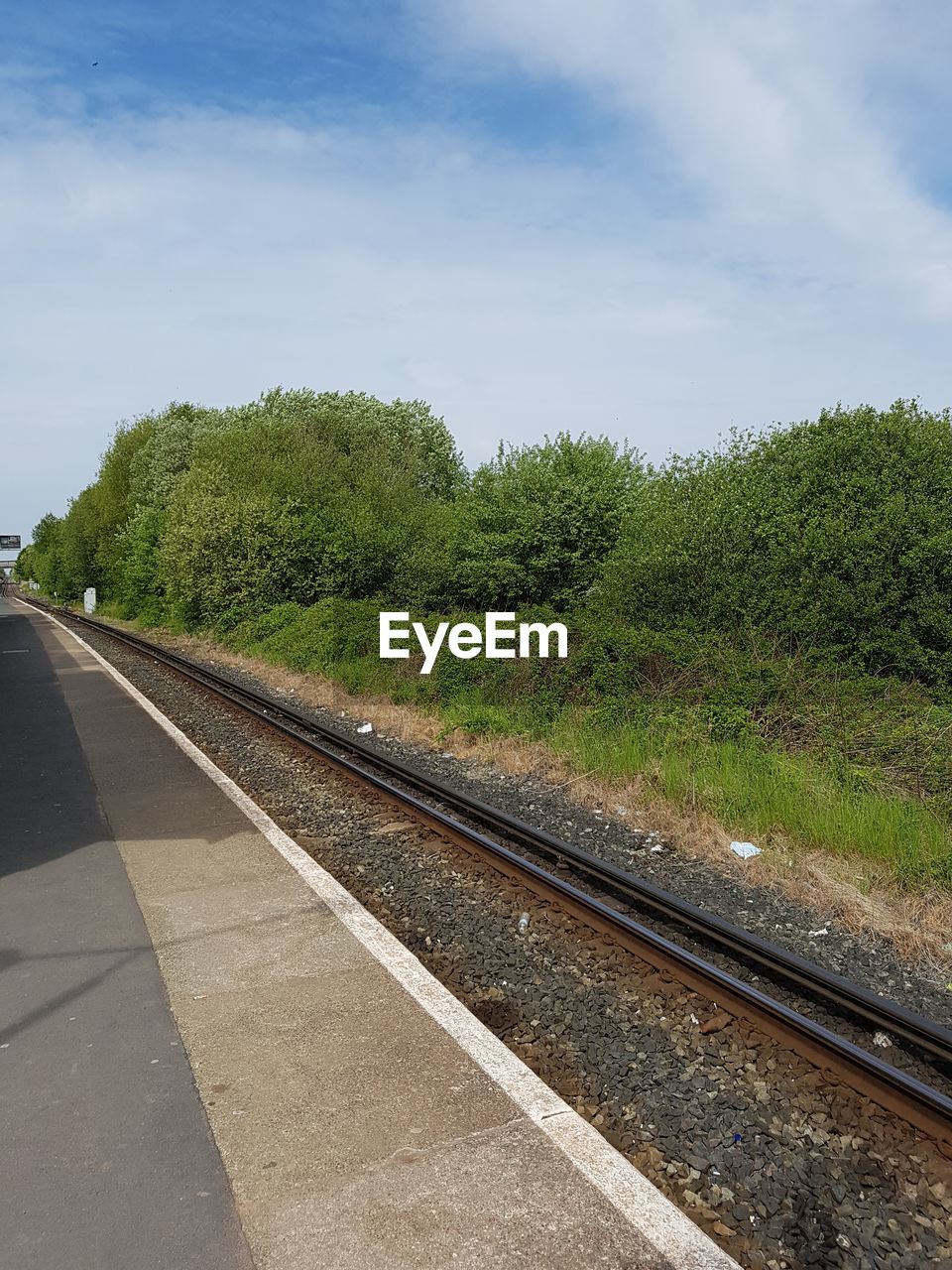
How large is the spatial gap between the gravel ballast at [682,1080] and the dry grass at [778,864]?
1.11 feet

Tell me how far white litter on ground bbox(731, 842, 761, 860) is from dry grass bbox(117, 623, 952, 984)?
6cm

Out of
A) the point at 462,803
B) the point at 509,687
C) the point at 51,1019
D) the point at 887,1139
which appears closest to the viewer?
the point at 887,1139

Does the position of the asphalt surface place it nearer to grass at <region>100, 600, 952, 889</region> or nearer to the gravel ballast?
the gravel ballast

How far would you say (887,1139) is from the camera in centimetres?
382

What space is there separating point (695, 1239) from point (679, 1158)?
0.56m

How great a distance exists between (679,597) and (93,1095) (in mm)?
13652

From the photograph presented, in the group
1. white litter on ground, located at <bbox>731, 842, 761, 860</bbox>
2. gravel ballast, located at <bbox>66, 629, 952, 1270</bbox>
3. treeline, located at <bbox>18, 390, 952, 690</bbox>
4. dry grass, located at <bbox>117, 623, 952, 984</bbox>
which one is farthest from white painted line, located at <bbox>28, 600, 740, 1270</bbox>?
treeline, located at <bbox>18, 390, 952, 690</bbox>

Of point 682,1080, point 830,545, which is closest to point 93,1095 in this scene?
point 682,1080

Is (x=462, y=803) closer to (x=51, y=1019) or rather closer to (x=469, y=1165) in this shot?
(x=51, y=1019)

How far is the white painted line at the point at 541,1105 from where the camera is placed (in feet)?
10.3

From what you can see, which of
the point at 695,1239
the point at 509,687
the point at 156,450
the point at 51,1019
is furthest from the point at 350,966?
the point at 156,450

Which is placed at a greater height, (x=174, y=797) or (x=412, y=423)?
(x=412, y=423)

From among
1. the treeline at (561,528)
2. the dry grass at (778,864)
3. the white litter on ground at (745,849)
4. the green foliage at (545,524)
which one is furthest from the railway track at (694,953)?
the green foliage at (545,524)

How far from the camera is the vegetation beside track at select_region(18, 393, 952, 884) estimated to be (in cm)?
921
